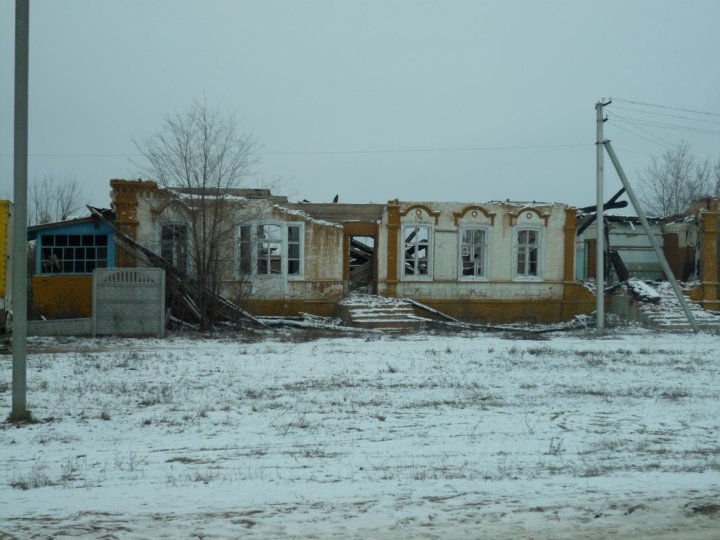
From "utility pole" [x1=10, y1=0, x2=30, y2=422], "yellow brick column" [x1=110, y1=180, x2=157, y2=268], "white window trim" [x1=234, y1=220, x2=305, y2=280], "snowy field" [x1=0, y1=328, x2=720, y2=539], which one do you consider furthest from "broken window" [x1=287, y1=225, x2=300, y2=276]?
"utility pole" [x1=10, y1=0, x2=30, y2=422]

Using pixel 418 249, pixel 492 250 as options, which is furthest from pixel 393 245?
pixel 492 250

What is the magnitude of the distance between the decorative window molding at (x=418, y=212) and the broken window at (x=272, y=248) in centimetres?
407

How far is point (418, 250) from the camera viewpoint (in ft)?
87.3

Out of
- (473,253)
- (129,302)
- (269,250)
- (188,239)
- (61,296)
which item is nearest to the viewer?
(129,302)

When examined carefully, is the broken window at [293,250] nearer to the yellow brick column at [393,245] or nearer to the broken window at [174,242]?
the yellow brick column at [393,245]

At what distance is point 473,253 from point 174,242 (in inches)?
439

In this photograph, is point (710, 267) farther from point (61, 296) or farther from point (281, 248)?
point (61, 296)

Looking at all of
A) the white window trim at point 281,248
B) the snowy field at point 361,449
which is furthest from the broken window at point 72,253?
the snowy field at point 361,449

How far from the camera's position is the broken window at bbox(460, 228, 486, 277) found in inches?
1054

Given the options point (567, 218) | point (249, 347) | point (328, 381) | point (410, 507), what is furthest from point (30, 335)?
point (567, 218)

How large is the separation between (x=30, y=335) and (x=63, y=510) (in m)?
15.1

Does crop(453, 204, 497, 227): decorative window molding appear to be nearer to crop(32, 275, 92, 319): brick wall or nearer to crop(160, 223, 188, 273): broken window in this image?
crop(160, 223, 188, 273): broken window

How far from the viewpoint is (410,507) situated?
5.33 meters

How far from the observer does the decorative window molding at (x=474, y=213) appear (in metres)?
26.4
